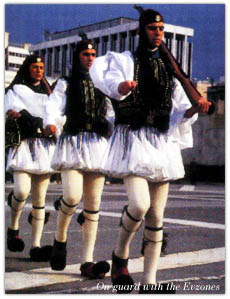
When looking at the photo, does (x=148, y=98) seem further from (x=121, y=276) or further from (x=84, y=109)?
(x=121, y=276)

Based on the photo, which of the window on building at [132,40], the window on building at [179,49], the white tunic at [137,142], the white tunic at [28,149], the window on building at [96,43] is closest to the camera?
the white tunic at [137,142]

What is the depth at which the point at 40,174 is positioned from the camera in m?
5.95

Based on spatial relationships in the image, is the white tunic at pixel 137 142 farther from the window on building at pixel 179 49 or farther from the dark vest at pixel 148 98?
the window on building at pixel 179 49

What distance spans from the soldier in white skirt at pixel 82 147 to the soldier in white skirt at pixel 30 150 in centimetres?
61

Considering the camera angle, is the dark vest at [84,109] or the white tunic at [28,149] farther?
the white tunic at [28,149]

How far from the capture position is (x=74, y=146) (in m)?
5.21

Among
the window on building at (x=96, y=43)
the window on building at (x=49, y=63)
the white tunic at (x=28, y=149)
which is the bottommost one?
the white tunic at (x=28, y=149)

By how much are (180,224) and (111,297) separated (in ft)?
9.85

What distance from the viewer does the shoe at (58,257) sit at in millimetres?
5102

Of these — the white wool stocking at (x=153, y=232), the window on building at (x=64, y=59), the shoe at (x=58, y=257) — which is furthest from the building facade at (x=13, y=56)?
A: the white wool stocking at (x=153, y=232)

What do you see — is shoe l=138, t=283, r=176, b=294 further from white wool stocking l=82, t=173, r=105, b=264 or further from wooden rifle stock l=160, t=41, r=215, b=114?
wooden rifle stock l=160, t=41, r=215, b=114

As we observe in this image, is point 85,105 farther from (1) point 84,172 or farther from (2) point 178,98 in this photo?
(2) point 178,98

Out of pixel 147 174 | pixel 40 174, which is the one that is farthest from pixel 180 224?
pixel 147 174

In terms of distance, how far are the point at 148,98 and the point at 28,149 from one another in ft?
5.75
